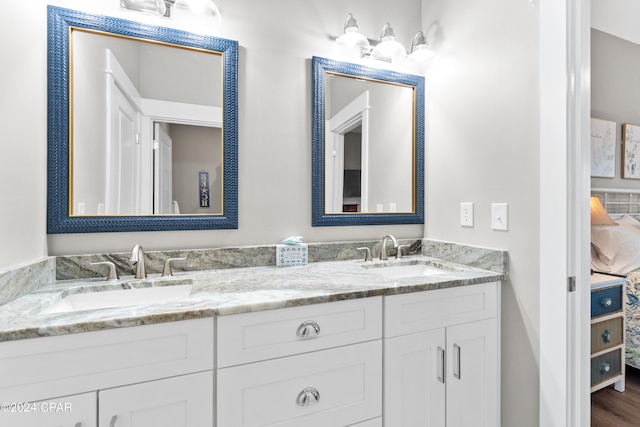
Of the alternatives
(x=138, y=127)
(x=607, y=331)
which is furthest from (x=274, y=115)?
(x=607, y=331)

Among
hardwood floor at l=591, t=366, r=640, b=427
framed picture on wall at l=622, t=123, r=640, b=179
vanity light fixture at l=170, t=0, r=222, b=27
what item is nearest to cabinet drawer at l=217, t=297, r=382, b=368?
vanity light fixture at l=170, t=0, r=222, b=27

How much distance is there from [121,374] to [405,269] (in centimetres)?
128

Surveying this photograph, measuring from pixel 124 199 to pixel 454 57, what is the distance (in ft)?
5.65

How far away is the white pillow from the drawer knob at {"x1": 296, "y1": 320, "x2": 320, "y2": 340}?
2368 millimetres

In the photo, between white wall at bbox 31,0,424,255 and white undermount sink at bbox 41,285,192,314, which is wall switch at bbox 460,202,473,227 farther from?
white undermount sink at bbox 41,285,192,314

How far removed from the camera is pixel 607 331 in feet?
6.44

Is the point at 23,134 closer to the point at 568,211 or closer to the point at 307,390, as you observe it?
the point at 307,390

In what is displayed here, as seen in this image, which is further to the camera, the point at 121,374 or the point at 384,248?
the point at 384,248

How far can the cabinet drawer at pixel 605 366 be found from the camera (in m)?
1.91

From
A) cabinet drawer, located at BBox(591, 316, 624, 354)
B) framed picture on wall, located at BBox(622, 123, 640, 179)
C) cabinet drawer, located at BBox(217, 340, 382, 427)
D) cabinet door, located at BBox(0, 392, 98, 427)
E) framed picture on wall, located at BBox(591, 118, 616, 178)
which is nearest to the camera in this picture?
cabinet door, located at BBox(0, 392, 98, 427)

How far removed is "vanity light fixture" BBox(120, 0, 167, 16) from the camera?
136 centimetres

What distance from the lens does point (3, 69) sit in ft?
3.22

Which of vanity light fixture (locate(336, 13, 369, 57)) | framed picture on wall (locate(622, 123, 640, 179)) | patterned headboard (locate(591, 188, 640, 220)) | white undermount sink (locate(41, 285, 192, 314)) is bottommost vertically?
white undermount sink (locate(41, 285, 192, 314))

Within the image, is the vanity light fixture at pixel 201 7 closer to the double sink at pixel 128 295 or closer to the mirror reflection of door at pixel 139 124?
the mirror reflection of door at pixel 139 124
